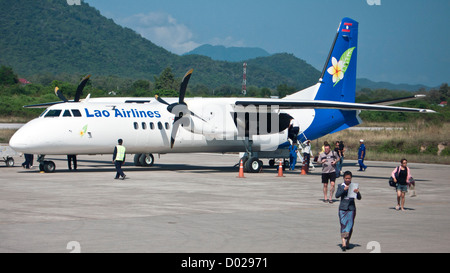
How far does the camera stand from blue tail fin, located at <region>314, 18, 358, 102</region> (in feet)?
98.7

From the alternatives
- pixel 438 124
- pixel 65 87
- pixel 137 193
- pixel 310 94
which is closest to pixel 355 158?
pixel 310 94

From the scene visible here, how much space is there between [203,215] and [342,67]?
18.3 m

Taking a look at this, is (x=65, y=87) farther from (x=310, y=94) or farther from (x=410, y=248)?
(x=410, y=248)

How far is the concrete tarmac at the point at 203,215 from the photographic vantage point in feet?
34.9

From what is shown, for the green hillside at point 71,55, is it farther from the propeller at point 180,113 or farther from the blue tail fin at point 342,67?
the propeller at point 180,113

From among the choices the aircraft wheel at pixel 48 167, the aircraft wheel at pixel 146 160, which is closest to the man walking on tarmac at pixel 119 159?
the aircraft wheel at pixel 48 167

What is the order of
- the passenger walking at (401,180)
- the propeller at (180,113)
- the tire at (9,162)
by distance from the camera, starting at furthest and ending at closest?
the tire at (9,162), the propeller at (180,113), the passenger walking at (401,180)

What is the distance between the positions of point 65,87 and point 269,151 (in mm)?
41591

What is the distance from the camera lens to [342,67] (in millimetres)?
30406

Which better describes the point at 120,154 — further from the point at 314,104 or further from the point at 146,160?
the point at 314,104

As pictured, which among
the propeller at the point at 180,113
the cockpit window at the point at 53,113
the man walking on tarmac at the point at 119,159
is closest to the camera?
the man walking on tarmac at the point at 119,159

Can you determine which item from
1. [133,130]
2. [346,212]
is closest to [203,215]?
[346,212]

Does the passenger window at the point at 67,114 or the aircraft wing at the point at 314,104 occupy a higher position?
the aircraft wing at the point at 314,104
